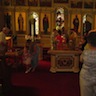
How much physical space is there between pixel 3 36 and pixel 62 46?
2318 millimetres

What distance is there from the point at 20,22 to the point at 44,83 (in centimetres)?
918

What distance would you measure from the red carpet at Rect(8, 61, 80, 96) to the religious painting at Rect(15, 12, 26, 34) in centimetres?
691

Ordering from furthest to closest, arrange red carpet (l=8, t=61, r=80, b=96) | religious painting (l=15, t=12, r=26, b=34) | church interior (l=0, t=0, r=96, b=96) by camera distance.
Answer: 1. religious painting (l=15, t=12, r=26, b=34)
2. church interior (l=0, t=0, r=96, b=96)
3. red carpet (l=8, t=61, r=80, b=96)

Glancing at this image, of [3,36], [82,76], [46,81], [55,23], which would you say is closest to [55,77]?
[46,81]

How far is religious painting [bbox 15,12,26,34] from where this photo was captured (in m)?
17.8

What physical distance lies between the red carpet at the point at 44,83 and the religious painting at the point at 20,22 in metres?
6.91

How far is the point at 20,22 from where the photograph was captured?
1780 cm

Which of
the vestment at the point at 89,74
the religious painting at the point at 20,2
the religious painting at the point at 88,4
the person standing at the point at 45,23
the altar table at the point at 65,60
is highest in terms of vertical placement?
the religious painting at the point at 20,2

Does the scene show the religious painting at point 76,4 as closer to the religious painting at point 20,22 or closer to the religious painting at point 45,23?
the religious painting at point 45,23

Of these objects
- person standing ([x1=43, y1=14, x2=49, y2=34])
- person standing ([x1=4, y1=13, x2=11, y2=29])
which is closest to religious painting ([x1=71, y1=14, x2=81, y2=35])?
person standing ([x1=43, y1=14, x2=49, y2=34])

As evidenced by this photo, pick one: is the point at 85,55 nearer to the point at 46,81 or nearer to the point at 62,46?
the point at 46,81

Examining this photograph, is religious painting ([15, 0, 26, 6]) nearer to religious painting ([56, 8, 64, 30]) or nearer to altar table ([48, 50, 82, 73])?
religious painting ([56, 8, 64, 30])

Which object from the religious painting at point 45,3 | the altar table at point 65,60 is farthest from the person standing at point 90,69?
the religious painting at point 45,3

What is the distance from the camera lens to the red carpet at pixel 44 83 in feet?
26.5
